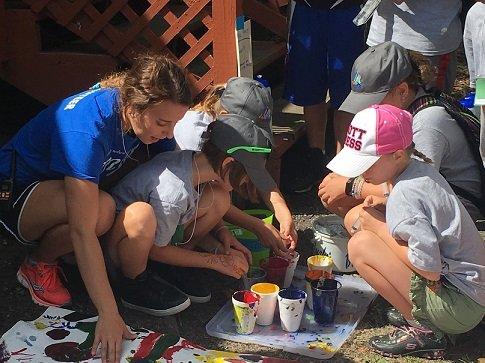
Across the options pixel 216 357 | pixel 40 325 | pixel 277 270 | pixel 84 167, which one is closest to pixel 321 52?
pixel 277 270

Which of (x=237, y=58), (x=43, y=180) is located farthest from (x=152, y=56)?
(x=237, y=58)

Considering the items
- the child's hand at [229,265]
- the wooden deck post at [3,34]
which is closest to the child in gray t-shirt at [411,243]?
the child's hand at [229,265]

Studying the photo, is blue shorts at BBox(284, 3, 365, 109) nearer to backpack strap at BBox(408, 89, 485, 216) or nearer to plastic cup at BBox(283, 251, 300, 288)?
backpack strap at BBox(408, 89, 485, 216)

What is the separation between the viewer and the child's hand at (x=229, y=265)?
3.21 metres

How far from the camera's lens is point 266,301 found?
10.1 feet

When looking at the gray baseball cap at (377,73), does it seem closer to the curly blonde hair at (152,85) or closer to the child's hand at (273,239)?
the child's hand at (273,239)

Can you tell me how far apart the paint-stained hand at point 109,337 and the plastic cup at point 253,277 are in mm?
741

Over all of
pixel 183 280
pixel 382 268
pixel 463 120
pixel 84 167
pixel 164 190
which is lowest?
pixel 183 280

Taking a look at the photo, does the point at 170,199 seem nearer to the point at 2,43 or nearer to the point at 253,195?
the point at 253,195

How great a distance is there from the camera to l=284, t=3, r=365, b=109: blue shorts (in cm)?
438

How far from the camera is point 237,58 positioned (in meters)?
4.09

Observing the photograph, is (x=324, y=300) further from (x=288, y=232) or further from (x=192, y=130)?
(x=192, y=130)

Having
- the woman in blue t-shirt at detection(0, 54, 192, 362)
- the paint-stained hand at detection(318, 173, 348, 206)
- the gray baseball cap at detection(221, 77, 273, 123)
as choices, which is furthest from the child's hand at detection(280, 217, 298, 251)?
the woman in blue t-shirt at detection(0, 54, 192, 362)

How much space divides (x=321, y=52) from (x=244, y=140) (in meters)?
1.54
